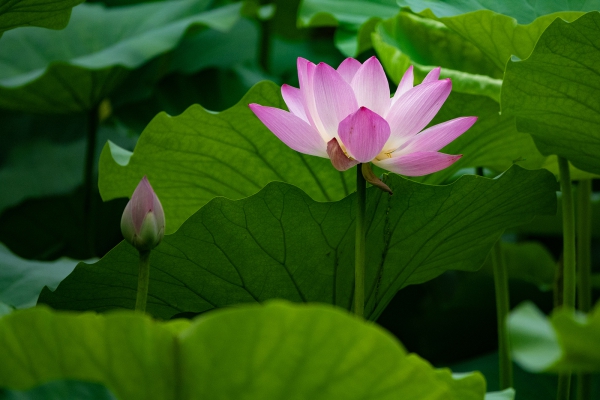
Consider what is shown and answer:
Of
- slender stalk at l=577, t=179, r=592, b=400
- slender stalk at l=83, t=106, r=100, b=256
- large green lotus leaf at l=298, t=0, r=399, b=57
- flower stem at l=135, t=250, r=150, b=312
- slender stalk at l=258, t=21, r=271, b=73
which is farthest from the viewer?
slender stalk at l=258, t=21, r=271, b=73

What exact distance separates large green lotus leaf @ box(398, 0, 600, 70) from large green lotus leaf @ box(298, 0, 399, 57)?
0.67 feet

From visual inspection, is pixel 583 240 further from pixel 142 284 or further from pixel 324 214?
pixel 142 284

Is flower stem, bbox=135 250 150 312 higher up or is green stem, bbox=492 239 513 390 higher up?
flower stem, bbox=135 250 150 312

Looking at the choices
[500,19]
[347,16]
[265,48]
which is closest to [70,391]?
[500,19]

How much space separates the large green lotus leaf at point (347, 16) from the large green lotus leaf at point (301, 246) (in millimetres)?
434

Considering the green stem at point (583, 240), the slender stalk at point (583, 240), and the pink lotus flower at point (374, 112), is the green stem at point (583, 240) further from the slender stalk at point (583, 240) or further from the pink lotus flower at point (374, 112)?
the pink lotus flower at point (374, 112)

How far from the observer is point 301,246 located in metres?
0.66

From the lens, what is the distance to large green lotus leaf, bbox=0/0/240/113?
1.18 meters

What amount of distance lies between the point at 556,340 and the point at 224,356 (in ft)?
0.61

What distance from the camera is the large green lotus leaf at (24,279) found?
702 millimetres

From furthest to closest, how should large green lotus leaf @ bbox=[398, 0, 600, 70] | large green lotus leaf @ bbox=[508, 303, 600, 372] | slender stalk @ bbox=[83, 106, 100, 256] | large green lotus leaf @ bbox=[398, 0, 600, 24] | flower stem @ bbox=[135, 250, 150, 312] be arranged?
slender stalk @ bbox=[83, 106, 100, 256]
large green lotus leaf @ bbox=[398, 0, 600, 24]
large green lotus leaf @ bbox=[398, 0, 600, 70]
flower stem @ bbox=[135, 250, 150, 312]
large green lotus leaf @ bbox=[508, 303, 600, 372]

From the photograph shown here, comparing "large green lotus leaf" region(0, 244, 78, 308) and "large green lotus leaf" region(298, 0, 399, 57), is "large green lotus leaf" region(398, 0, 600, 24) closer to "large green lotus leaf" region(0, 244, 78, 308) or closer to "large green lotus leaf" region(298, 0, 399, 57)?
"large green lotus leaf" region(298, 0, 399, 57)

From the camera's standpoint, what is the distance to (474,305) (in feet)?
4.45

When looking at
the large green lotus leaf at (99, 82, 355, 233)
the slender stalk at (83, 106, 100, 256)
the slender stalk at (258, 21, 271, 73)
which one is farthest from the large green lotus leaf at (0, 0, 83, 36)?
the slender stalk at (258, 21, 271, 73)
